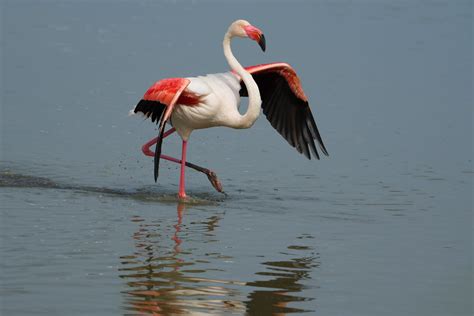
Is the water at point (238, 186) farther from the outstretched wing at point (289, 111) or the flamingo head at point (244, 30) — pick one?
the flamingo head at point (244, 30)

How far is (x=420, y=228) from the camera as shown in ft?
32.0

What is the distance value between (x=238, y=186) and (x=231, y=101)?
1.37 meters

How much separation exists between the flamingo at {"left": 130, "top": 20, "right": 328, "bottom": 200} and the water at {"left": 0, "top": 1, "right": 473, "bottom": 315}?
634 millimetres

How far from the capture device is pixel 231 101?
35.1ft

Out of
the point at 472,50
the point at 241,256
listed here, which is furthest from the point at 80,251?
the point at 472,50

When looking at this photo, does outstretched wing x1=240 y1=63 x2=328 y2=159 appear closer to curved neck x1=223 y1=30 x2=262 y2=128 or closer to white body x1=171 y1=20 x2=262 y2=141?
white body x1=171 y1=20 x2=262 y2=141

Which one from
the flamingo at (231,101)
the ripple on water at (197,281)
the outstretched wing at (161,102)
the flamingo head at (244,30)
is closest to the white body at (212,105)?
the flamingo at (231,101)

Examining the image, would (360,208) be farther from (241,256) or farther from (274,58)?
(274,58)

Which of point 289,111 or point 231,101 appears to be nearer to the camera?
point 231,101

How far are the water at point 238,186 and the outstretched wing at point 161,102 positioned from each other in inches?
27.7

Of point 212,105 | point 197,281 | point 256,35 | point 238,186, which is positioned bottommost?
point 197,281

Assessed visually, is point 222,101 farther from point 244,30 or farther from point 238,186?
point 238,186

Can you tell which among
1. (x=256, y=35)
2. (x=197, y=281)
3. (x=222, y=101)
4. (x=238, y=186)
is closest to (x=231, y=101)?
(x=222, y=101)

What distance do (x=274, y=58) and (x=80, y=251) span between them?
1214 centimetres
